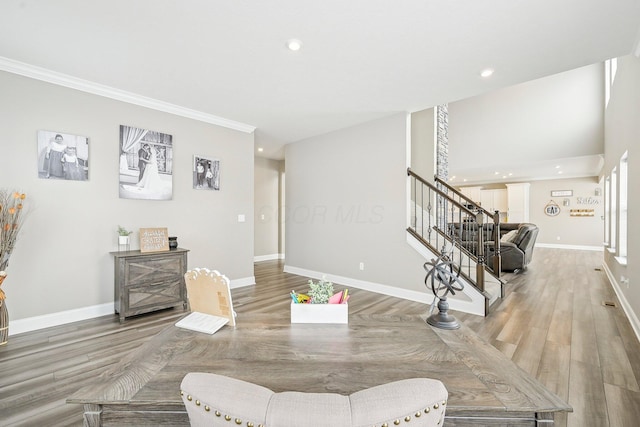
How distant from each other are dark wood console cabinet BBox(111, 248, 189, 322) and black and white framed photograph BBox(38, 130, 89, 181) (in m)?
1.00

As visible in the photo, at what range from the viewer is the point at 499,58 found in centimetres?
267

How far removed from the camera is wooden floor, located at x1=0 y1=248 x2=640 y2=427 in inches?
69.4

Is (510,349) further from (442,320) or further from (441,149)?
(441,149)

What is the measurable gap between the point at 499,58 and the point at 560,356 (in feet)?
8.96

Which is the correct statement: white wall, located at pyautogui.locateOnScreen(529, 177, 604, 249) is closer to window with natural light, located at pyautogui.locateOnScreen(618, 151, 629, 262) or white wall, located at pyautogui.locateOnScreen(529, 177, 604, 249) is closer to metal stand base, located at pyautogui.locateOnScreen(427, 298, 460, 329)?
window with natural light, located at pyautogui.locateOnScreen(618, 151, 629, 262)

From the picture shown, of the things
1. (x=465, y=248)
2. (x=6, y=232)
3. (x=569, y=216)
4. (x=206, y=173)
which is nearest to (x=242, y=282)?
(x=206, y=173)

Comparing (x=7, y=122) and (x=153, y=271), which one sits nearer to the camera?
(x=7, y=122)

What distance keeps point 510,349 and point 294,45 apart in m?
3.33

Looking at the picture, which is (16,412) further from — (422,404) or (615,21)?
(615,21)

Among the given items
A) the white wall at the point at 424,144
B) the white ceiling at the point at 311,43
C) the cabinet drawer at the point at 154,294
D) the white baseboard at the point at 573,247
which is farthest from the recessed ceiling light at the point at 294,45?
the white baseboard at the point at 573,247

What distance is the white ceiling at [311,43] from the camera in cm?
203

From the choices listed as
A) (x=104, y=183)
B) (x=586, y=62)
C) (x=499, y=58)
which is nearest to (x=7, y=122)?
(x=104, y=183)

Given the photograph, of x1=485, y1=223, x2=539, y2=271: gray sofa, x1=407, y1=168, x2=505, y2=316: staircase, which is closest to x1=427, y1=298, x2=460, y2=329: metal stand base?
x1=407, y1=168, x2=505, y2=316: staircase

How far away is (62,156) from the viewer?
3072mm
